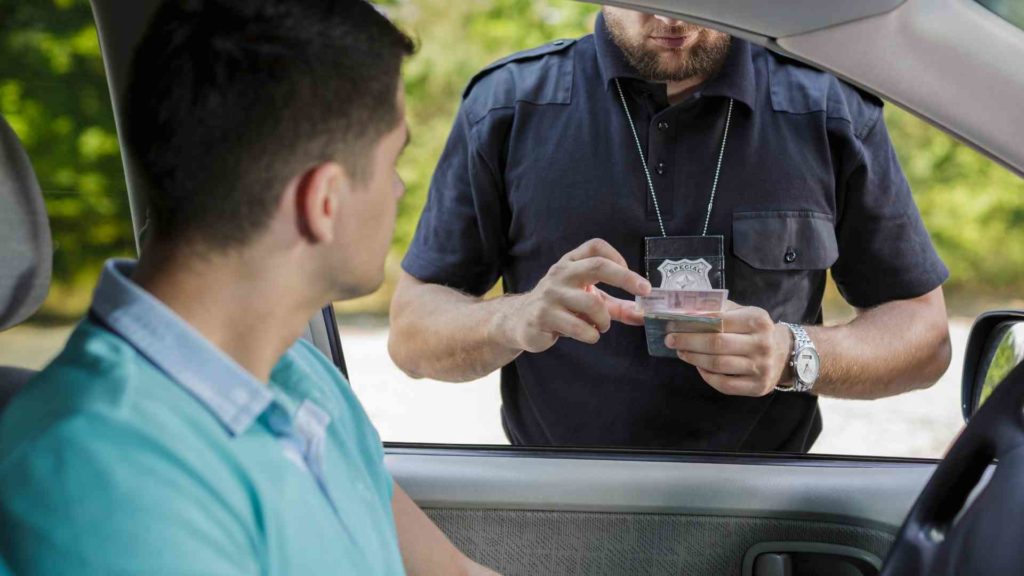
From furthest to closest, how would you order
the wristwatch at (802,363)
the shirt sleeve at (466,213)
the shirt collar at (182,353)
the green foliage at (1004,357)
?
1. the shirt sleeve at (466,213)
2. the wristwatch at (802,363)
3. the green foliage at (1004,357)
4. the shirt collar at (182,353)

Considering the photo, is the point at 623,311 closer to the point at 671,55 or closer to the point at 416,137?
the point at 671,55

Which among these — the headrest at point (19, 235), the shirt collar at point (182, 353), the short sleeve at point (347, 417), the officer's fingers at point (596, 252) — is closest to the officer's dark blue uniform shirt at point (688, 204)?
the officer's fingers at point (596, 252)

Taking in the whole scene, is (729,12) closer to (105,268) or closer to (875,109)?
(105,268)

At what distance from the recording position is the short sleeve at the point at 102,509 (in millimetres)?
904

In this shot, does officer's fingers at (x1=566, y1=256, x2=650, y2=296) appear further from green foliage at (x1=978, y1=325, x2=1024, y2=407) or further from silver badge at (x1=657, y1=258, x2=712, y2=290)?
green foliage at (x1=978, y1=325, x2=1024, y2=407)

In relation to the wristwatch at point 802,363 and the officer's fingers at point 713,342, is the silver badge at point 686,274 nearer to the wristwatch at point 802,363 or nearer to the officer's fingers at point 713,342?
the wristwatch at point 802,363

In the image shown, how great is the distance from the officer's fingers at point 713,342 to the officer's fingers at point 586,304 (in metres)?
0.11

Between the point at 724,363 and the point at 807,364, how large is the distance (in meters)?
0.23

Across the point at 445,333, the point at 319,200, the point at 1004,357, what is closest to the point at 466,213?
the point at 445,333

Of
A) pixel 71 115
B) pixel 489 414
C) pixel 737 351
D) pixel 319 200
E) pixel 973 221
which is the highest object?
pixel 319 200

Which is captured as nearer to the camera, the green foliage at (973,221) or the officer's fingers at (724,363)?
the officer's fingers at (724,363)

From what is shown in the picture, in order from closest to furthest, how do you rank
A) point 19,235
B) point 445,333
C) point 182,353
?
point 182,353, point 19,235, point 445,333

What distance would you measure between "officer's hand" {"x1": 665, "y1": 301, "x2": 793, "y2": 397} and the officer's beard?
502 millimetres

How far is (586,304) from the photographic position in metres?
1.78
